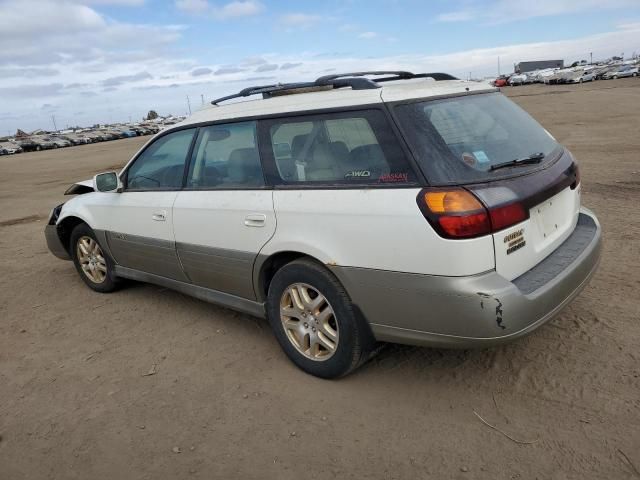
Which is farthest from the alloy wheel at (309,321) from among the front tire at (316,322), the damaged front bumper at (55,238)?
the damaged front bumper at (55,238)

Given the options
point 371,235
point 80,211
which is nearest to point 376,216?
point 371,235

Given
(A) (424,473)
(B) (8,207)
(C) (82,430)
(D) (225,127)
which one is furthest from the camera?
(B) (8,207)

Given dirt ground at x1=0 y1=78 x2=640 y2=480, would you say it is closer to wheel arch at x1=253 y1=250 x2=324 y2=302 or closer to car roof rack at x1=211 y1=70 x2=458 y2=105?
wheel arch at x1=253 y1=250 x2=324 y2=302

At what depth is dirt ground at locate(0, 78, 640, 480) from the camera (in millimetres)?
2604

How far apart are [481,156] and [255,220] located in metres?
1.42

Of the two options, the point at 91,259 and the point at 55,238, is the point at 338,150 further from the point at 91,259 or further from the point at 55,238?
the point at 55,238

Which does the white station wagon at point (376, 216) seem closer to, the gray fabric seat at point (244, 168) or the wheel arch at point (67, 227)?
the gray fabric seat at point (244, 168)

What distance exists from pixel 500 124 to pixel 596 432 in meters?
1.77

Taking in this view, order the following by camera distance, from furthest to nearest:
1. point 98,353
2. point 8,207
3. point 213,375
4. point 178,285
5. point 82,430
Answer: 1. point 8,207
2. point 178,285
3. point 98,353
4. point 213,375
5. point 82,430

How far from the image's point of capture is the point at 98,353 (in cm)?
403

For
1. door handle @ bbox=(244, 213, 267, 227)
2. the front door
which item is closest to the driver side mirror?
the front door

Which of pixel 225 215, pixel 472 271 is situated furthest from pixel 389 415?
pixel 225 215

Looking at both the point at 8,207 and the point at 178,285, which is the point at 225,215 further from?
the point at 8,207

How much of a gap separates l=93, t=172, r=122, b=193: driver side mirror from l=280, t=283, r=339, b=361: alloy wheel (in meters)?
2.13
